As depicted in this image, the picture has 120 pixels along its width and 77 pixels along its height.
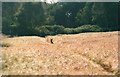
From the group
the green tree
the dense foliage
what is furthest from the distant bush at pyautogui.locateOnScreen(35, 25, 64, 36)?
the green tree

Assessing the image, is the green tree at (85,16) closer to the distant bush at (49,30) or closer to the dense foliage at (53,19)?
the dense foliage at (53,19)

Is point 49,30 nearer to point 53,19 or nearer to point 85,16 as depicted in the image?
point 53,19

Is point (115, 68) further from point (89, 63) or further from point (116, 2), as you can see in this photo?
point (116, 2)

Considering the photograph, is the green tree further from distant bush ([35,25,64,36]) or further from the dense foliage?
distant bush ([35,25,64,36])

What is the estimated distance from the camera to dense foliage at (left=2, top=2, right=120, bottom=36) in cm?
9156

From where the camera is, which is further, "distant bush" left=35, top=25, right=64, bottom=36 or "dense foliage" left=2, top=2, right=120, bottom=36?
"dense foliage" left=2, top=2, right=120, bottom=36

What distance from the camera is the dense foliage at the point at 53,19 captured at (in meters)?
91.6

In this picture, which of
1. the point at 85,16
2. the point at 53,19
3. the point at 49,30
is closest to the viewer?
the point at 49,30

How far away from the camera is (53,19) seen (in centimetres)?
11162

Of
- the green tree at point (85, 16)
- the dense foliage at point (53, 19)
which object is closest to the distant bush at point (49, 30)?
the dense foliage at point (53, 19)

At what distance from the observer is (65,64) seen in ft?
88.5

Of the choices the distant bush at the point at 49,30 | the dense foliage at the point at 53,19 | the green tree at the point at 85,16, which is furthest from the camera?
the green tree at the point at 85,16

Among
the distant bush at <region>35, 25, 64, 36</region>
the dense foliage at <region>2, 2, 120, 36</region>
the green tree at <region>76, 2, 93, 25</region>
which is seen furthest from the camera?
the green tree at <region>76, 2, 93, 25</region>

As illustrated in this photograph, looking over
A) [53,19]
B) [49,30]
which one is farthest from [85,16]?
[49,30]
